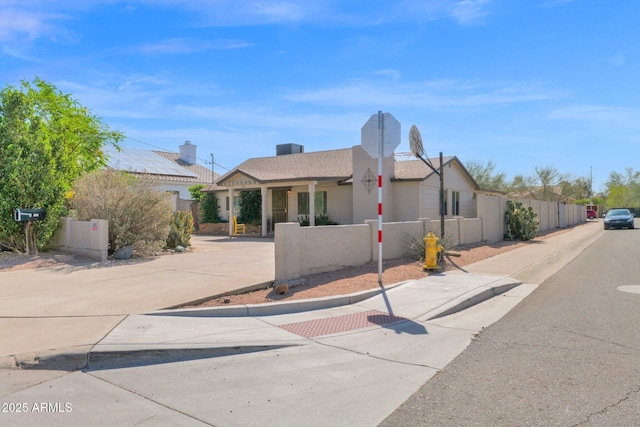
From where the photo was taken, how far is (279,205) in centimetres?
2531

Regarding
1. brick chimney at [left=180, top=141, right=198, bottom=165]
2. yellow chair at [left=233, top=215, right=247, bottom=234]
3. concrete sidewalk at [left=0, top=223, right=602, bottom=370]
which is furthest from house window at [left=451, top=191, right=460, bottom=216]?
brick chimney at [left=180, top=141, right=198, bottom=165]

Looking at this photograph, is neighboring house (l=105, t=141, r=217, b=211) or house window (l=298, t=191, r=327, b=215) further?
neighboring house (l=105, t=141, r=217, b=211)

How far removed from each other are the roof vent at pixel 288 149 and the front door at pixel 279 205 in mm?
6051

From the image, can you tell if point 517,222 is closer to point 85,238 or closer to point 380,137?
point 380,137

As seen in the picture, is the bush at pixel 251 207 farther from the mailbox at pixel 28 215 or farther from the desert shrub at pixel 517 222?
the mailbox at pixel 28 215

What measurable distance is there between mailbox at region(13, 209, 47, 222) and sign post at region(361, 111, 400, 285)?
9.55m

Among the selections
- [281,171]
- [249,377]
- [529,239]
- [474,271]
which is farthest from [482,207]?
[249,377]

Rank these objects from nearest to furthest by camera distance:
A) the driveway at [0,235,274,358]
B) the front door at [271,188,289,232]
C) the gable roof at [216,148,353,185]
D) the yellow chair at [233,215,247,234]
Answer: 1. the driveway at [0,235,274,358]
2. the gable roof at [216,148,353,185]
3. the yellow chair at [233,215,247,234]
4. the front door at [271,188,289,232]

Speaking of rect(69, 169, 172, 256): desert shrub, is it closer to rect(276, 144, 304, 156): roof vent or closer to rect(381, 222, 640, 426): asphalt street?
rect(381, 222, 640, 426): asphalt street

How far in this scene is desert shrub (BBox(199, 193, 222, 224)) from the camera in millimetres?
27802

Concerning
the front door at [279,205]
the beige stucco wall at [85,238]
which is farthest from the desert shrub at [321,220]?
the beige stucco wall at [85,238]

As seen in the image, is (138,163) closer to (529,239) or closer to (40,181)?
(40,181)

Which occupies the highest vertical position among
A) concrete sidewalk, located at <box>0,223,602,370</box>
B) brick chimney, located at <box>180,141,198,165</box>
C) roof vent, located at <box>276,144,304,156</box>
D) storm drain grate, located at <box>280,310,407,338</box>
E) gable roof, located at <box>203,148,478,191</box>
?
brick chimney, located at <box>180,141,198,165</box>

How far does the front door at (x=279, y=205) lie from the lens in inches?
987
